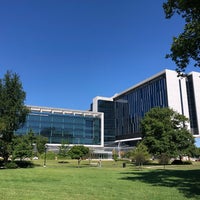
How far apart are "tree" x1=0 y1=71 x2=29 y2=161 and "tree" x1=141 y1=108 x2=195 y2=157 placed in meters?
27.6

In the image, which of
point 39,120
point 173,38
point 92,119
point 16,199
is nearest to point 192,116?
point 92,119

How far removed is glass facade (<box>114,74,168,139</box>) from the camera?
104m

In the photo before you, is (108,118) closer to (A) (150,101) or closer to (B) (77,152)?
(A) (150,101)

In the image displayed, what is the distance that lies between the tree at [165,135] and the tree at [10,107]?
27.6 metres

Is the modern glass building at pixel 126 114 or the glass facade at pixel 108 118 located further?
the glass facade at pixel 108 118

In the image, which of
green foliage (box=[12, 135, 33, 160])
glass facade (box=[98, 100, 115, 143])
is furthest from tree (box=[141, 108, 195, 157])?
glass facade (box=[98, 100, 115, 143])

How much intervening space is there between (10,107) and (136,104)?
90328 mm

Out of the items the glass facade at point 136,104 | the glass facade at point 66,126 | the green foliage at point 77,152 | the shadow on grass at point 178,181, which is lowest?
the shadow on grass at point 178,181

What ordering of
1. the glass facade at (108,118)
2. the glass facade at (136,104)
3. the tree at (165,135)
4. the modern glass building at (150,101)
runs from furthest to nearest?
the glass facade at (108,118), the glass facade at (136,104), the modern glass building at (150,101), the tree at (165,135)

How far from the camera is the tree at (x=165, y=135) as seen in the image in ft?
165

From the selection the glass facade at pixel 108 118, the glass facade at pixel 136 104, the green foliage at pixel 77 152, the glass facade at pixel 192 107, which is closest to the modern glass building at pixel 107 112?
the glass facade at pixel 108 118

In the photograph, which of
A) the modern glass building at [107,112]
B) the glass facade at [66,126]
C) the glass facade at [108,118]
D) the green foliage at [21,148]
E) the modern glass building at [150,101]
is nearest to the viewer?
the green foliage at [21,148]

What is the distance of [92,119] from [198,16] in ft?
346

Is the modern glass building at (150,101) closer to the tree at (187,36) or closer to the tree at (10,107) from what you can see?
the tree at (10,107)
